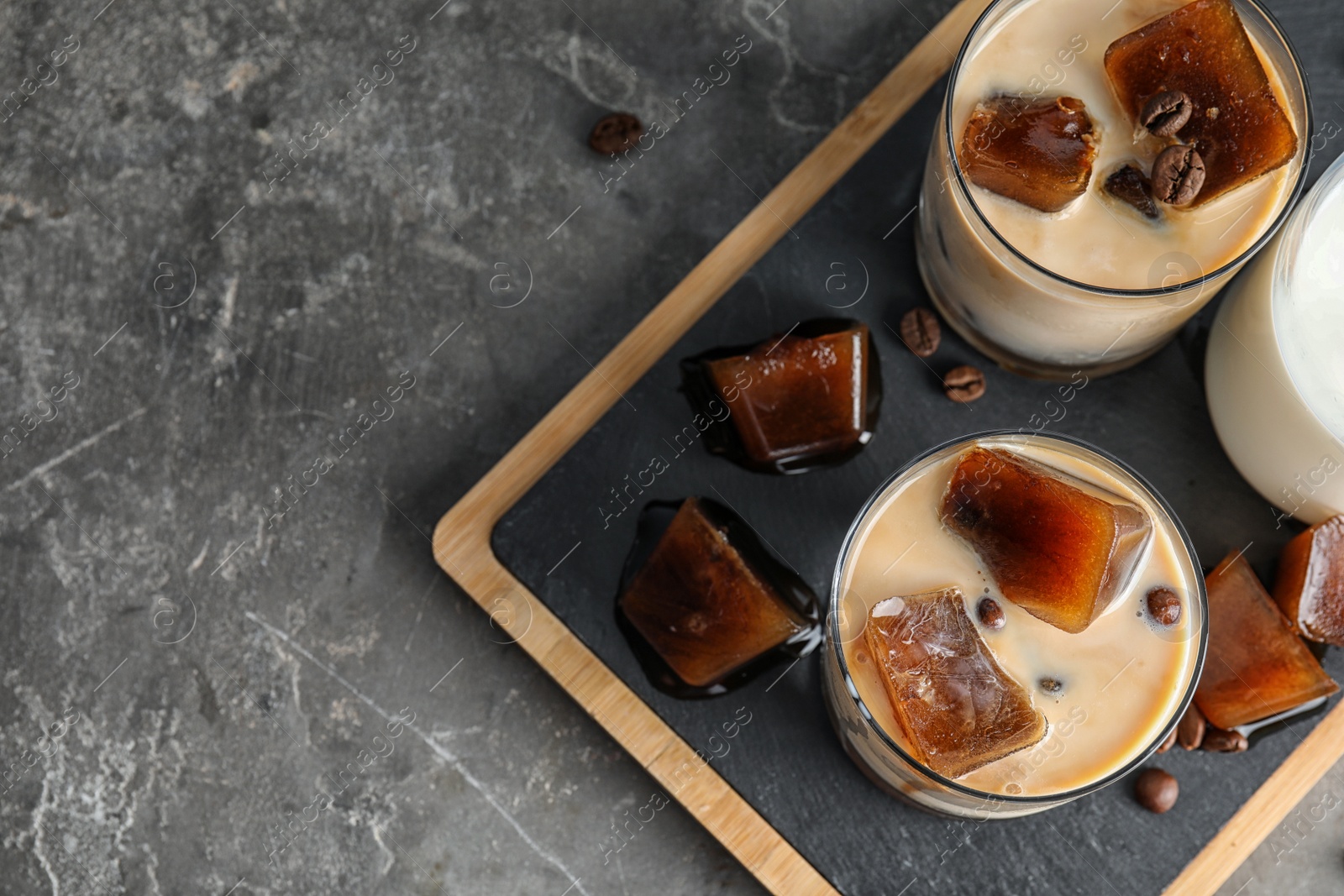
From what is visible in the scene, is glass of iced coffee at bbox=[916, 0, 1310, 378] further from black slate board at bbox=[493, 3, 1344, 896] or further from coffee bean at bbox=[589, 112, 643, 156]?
coffee bean at bbox=[589, 112, 643, 156]

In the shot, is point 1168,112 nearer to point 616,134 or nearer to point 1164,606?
point 1164,606

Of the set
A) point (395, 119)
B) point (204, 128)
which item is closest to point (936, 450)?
point (395, 119)

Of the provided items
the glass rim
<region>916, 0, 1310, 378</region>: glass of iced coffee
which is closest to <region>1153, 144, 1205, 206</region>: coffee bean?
<region>916, 0, 1310, 378</region>: glass of iced coffee

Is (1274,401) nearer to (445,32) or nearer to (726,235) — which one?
(726,235)

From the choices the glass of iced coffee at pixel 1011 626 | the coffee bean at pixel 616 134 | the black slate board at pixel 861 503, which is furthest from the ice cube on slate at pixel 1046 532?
the coffee bean at pixel 616 134

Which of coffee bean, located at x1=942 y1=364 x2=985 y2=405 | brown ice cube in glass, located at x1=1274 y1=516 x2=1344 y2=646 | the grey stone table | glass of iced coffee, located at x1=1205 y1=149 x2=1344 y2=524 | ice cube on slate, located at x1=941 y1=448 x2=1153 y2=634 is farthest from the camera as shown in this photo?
the grey stone table

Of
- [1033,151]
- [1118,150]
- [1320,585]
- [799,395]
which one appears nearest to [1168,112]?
[1118,150]
